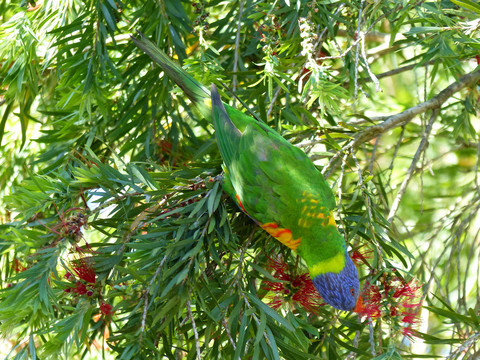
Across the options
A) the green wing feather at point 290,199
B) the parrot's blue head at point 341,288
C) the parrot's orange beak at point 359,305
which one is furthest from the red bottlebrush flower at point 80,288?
the parrot's orange beak at point 359,305

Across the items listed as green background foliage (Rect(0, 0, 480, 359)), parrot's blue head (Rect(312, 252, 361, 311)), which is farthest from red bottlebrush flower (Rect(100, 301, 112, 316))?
parrot's blue head (Rect(312, 252, 361, 311))

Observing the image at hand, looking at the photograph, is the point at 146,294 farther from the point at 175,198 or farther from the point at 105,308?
the point at 175,198

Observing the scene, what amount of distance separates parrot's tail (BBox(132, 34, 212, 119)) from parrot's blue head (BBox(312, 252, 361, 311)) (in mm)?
757

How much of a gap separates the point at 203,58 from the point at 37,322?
970 mm

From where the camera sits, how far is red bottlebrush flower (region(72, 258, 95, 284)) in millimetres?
1396

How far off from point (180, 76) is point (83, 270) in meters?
0.86

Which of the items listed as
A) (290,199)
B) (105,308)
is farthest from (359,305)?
(105,308)

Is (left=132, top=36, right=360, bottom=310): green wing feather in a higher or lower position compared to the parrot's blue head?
higher

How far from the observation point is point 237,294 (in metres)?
1.45

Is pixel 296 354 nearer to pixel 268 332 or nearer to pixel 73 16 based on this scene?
pixel 268 332

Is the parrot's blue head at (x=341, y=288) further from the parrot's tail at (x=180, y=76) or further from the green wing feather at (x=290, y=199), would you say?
the parrot's tail at (x=180, y=76)

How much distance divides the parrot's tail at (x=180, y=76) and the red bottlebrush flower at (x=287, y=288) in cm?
66

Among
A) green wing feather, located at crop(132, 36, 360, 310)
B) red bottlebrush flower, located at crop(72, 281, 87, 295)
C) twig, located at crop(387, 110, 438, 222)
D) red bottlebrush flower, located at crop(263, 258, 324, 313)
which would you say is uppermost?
twig, located at crop(387, 110, 438, 222)

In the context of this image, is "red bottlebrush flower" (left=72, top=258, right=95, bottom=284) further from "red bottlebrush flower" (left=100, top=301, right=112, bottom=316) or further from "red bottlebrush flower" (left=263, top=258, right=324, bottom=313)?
"red bottlebrush flower" (left=263, top=258, right=324, bottom=313)
